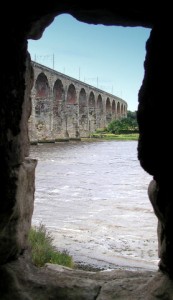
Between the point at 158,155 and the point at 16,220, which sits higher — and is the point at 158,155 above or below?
above

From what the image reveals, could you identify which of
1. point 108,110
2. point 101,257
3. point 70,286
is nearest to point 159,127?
point 70,286

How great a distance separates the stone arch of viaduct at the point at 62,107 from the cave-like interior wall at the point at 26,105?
36383 millimetres

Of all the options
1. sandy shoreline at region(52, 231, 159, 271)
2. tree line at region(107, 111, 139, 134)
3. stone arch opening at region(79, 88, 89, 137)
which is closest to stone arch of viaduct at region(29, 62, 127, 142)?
stone arch opening at region(79, 88, 89, 137)

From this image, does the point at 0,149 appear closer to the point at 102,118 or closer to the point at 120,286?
the point at 120,286

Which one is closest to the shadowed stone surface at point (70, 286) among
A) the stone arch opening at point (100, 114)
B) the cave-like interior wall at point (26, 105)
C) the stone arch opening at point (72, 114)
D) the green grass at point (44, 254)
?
the cave-like interior wall at point (26, 105)

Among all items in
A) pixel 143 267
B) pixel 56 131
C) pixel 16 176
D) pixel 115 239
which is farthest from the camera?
pixel 56 131

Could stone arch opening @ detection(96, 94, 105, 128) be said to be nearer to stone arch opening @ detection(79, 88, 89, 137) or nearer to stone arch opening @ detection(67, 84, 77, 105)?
stone arch opening @ detection(79, 88, 89, 137)

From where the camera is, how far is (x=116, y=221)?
313 inches

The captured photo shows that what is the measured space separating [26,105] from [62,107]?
4698 centimetres

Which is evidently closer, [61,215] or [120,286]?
[120,286]

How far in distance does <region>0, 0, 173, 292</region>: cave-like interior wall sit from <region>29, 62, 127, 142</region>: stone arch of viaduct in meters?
36.4

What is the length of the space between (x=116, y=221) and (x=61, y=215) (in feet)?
3.94

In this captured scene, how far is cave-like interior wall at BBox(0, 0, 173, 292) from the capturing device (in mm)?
2338

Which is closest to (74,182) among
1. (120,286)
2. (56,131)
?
(120,286)
